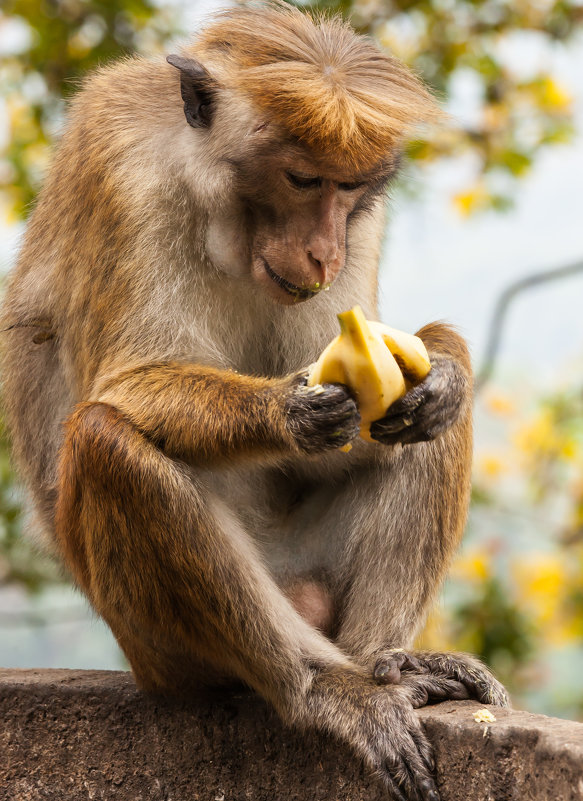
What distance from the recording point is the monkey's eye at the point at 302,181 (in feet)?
13.9

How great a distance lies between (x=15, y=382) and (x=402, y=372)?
2099 mm

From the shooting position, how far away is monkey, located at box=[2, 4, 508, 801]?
160 inches

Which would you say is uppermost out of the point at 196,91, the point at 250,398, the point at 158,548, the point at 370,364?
the point at 196,91

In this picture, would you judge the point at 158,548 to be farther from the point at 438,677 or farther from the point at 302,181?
the point at 302,181

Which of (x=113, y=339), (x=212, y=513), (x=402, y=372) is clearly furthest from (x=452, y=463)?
(x=113, y=339)

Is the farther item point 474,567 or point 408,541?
point 474,567

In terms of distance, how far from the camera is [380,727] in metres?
3.96

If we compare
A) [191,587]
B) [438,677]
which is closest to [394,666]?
[438,677]

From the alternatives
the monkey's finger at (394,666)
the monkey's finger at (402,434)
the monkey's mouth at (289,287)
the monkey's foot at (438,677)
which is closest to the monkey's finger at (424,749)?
the monkey's foot at (438,677)

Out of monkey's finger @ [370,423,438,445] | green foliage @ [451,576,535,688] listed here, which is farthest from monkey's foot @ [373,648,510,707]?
green foliage @ [451,576,535,688]

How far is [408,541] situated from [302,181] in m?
1.54

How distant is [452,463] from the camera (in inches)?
182

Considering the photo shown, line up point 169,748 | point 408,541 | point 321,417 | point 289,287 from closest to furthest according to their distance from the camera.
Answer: point 321,417
point 289,287
point 169,748
point 408,541

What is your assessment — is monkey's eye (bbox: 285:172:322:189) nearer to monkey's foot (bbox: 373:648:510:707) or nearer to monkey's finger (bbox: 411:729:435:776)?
monkey's foot (bbox: 373:648:510:707)
